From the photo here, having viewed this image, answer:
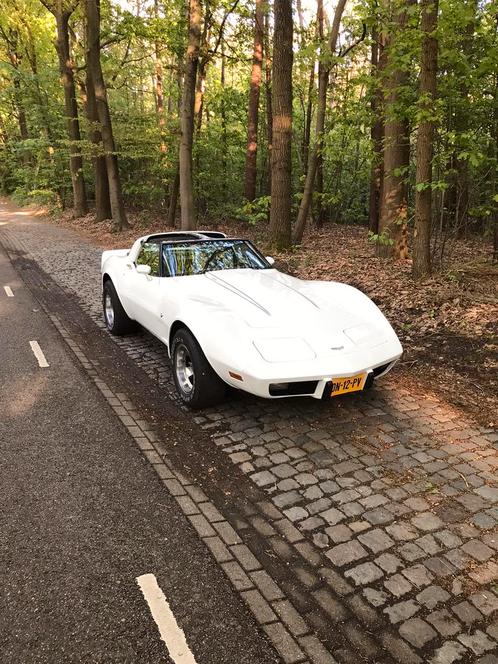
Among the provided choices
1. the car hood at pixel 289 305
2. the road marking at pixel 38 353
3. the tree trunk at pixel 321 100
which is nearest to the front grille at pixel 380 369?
the car hood at pixel 289 305

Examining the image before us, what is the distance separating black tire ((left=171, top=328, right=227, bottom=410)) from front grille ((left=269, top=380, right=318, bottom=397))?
0.74m

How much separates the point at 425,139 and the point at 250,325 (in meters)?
5.17

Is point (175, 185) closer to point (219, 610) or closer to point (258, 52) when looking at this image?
point (258, 52)

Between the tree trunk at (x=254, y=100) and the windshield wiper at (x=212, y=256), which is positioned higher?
the tree trunk at (x=254, y=100)

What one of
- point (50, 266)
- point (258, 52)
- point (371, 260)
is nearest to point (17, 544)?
point (371, 260)

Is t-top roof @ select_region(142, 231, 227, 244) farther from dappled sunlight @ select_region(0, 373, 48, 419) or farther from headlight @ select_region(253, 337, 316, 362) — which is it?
headlight @ select_region(253, 337, 316, 362)

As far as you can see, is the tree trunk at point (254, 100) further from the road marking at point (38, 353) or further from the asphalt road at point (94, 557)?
the asphalt road at point (94, 557)

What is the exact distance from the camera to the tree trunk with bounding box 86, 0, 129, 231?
16438 mm

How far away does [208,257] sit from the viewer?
5723 mm

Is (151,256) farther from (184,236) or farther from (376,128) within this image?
(376,128)

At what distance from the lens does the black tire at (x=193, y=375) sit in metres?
4.43

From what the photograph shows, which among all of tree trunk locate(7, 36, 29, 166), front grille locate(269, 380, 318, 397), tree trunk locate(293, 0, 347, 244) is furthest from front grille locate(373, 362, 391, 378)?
tree trunk locate(7, 36, 29, 166)

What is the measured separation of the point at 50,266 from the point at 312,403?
1071 cm

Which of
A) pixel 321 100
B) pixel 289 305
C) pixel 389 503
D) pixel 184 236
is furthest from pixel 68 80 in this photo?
pixel 389 503
